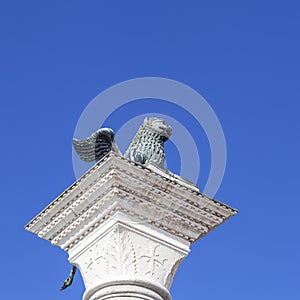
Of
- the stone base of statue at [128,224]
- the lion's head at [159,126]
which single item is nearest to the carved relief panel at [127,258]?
the stone base of statue at [128,224]

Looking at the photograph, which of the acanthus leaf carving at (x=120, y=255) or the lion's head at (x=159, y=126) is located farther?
the lion's head at (x=159, y=126)

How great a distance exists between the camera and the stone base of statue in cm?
941

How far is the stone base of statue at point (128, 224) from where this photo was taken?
9.41m

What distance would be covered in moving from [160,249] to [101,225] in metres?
0.84

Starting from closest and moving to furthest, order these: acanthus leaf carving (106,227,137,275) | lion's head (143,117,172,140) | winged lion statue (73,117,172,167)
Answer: acanthus leaf carving (106,227,137,275), winged lion statue (73,117,172,167), lion's head (143,117,172,140)

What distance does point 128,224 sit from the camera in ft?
31.4

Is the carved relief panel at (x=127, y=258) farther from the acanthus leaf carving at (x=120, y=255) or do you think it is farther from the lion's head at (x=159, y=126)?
the lion's head at (x=159, y=126)

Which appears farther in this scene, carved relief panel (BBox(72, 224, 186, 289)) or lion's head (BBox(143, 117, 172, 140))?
lion's head (BBox(143, 117, 172, 140))

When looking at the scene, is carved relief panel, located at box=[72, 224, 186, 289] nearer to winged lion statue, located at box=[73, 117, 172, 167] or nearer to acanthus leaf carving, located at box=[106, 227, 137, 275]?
acanthus leaf carving, located at box=[106, 227, 137, 275]

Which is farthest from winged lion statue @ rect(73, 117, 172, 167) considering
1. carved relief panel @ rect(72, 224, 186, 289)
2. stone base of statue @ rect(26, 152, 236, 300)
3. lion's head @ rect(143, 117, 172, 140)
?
carved relief panel @ rect(72, 224, 186, 289)

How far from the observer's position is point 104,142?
1058cm

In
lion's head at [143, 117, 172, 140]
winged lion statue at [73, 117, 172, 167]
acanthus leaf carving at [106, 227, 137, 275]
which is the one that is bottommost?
acanthus leaf carving at [106, 227, 137, 275]

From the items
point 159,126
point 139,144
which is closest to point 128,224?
point 139,144

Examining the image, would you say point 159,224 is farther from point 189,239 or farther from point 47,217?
point 47,217
